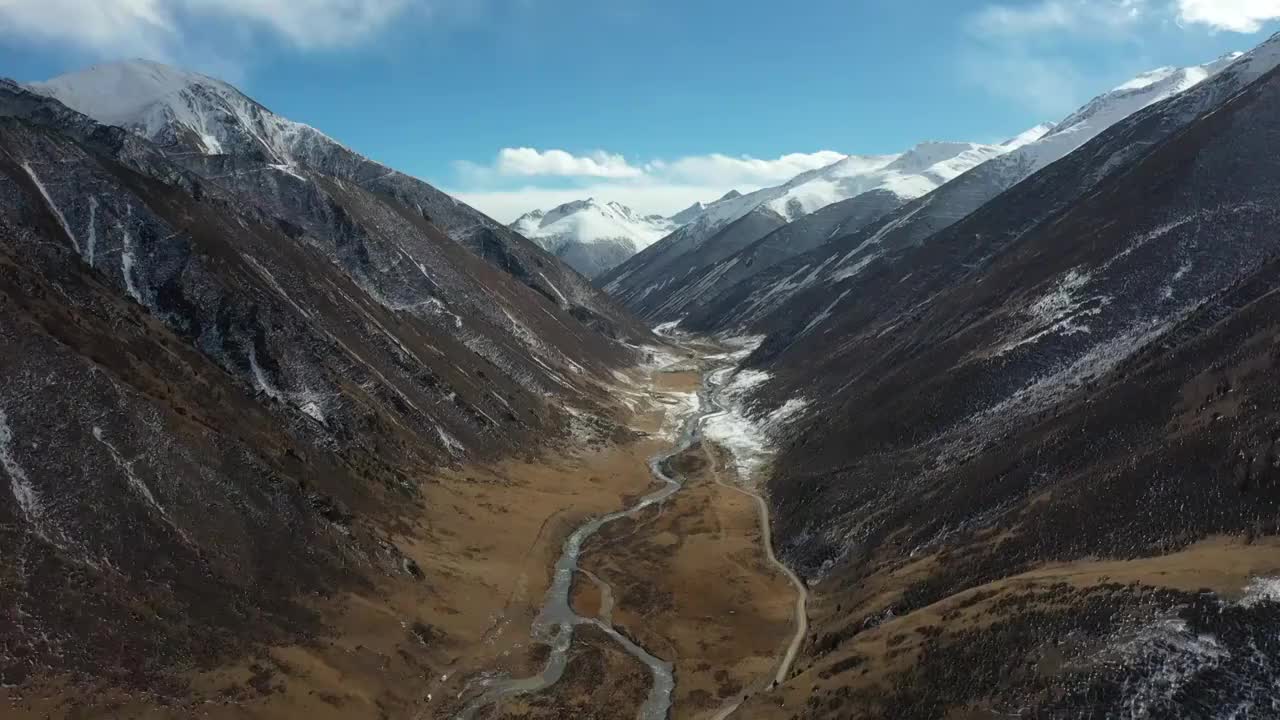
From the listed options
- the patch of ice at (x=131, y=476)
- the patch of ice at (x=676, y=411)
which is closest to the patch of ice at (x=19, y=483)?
the patch of ice at (x=131, y=476)

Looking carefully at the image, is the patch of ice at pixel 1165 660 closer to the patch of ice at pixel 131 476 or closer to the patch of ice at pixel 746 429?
the patch of ice at pixel 131 476

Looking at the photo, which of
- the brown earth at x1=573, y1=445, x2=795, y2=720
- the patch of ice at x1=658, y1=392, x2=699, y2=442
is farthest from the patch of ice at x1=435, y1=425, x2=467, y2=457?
the patch of ice at x1=658, y1=392, x2=699, y2=442

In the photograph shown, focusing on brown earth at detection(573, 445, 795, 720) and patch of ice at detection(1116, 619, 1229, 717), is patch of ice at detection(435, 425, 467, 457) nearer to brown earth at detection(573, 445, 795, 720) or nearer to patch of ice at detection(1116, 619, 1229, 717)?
brown earth at detection(573, 445, 795, 720)

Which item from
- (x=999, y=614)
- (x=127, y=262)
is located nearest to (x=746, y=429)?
(x=999, y=614)

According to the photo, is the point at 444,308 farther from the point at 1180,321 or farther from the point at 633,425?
the point at 1180,321

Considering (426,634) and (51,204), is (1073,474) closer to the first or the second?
(426,634)
